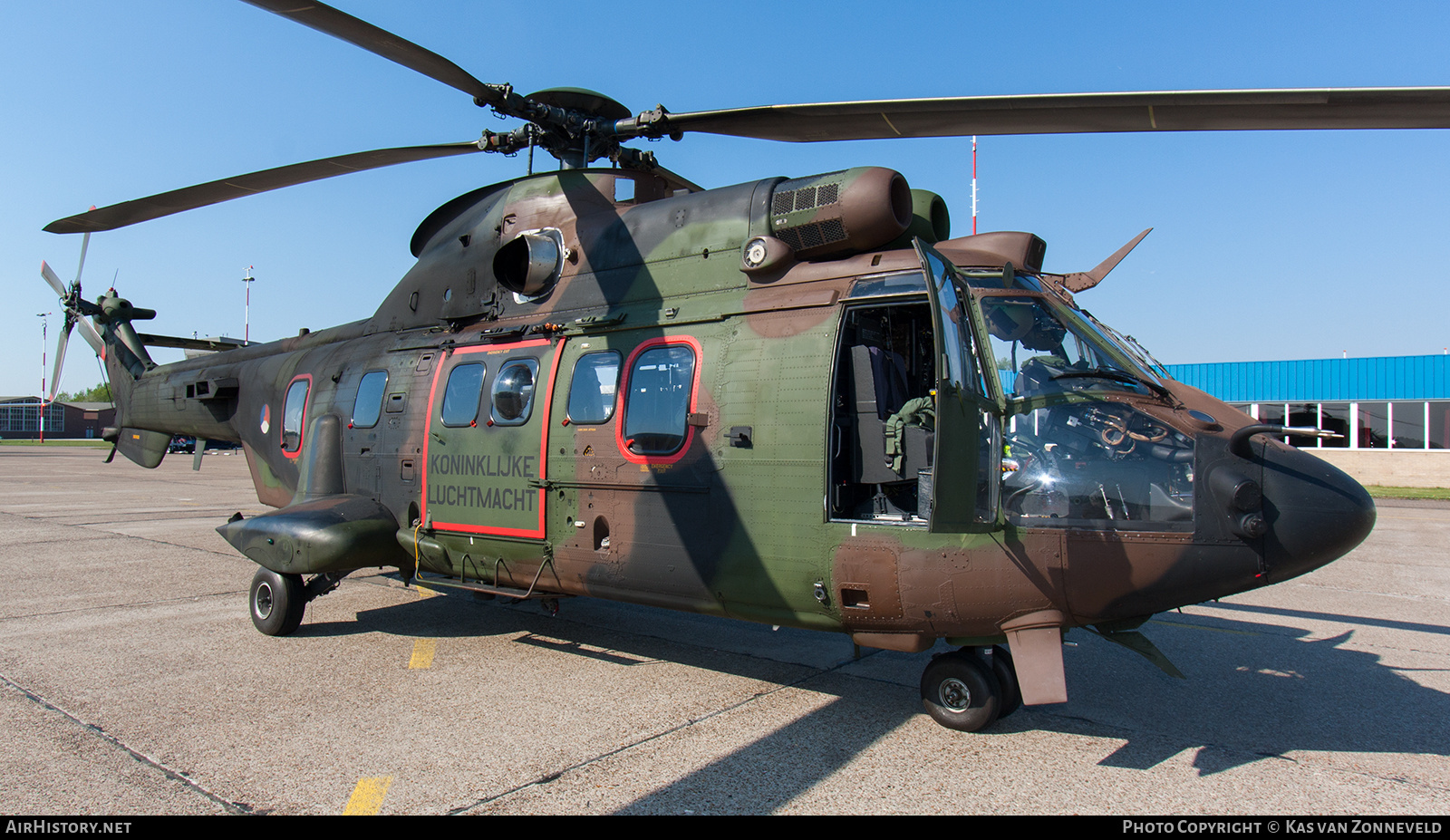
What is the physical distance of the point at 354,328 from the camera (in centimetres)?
867

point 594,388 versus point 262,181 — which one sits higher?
point 262,181

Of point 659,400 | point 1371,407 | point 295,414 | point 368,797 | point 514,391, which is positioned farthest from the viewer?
point 1371,407

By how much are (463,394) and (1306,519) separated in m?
5.80

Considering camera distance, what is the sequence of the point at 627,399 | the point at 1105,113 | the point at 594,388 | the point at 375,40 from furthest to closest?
the point at 594,388
the point at 627,399
the point at 375,40
the point at 1105,113

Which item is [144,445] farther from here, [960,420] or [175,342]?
[960,420]

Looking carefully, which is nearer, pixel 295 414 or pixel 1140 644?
pixel 1140 644

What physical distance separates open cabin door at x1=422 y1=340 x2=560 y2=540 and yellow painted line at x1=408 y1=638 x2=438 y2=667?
3.22 ft

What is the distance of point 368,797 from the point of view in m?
4.02

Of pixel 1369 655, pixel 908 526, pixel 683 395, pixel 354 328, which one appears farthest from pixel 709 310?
pixel 1369 655

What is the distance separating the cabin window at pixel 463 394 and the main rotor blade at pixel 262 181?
1.77m

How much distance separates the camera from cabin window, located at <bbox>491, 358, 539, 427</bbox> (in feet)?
21.1

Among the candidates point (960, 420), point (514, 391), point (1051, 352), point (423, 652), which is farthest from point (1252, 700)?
point (423, 652)
